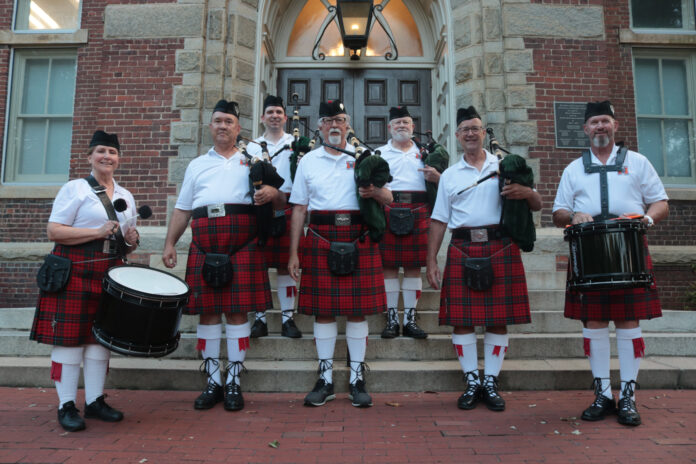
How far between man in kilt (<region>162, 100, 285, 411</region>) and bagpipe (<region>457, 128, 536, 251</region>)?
1.65 meters

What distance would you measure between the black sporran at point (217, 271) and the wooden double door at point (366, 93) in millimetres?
4803

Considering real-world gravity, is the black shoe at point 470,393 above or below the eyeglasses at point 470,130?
below

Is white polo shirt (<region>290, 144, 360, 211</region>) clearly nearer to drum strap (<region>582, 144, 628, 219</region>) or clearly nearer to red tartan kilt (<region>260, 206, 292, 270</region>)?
red tartan kilt (<region>260, 206, 292, 270</region>)

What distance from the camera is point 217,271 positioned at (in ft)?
11.3

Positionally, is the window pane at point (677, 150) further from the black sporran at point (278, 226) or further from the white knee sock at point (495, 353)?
the black sporran at point (278, 226)

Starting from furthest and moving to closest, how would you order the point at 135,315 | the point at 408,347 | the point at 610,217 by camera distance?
the point at 408,347 < the point at 610,217 < the point at 135,315

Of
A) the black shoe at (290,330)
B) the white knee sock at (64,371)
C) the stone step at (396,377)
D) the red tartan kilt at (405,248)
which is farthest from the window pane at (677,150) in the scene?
the white knee sock at (64,371)

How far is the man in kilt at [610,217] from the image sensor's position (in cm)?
330

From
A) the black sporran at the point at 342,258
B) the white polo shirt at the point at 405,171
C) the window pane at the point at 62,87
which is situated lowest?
the black sporran at the point at 342,258

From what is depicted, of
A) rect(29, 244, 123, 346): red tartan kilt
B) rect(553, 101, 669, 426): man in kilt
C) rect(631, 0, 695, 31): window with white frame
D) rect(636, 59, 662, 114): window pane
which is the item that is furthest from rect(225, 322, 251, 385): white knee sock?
rect(631, 0, 695, 31): window with white frame

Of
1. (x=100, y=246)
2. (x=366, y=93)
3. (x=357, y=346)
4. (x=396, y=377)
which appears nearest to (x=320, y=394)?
(x=357, y=346)

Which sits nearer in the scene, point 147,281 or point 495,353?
point 147,281

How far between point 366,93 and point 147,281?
5705 millimetres

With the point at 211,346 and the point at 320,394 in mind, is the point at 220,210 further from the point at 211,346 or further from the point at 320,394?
the point at 320,394
